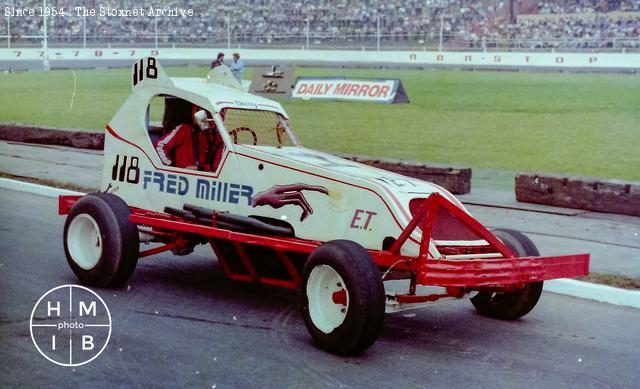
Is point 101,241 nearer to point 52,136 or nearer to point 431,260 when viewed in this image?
point 431,260

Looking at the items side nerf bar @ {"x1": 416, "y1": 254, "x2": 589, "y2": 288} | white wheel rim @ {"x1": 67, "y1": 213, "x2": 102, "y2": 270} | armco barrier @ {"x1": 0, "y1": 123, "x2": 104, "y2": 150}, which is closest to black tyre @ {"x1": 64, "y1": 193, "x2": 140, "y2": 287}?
white wheel rim @ {"x1": 67, "y1": 213, "x2": 102, "y2": 270}

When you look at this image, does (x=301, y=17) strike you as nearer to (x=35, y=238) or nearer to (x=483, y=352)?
(x=35, y=238)

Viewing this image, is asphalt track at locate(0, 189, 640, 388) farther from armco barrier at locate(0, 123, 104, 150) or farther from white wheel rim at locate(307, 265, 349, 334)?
armco barrier at locate(0, 123, 104, 150)

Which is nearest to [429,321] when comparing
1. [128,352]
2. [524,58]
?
[128,352]

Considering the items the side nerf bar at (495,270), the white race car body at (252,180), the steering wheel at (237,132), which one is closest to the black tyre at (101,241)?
the white race car body at (252,180)

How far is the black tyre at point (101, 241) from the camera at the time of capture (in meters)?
7.51

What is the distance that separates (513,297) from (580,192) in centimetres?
492

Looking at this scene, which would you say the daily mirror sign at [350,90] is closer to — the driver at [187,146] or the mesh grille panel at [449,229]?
the driver at [187,146]

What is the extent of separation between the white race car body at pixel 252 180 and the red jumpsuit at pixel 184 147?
0.09 meters

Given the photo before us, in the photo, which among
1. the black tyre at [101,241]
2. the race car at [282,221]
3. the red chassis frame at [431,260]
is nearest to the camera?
the red chassis frame at [431,260]

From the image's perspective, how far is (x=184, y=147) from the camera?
8.04 meters

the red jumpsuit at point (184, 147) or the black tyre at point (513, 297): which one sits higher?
the red jumpsuit at point (184, 147)

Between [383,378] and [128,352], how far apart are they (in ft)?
5.18

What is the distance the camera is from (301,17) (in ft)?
137
